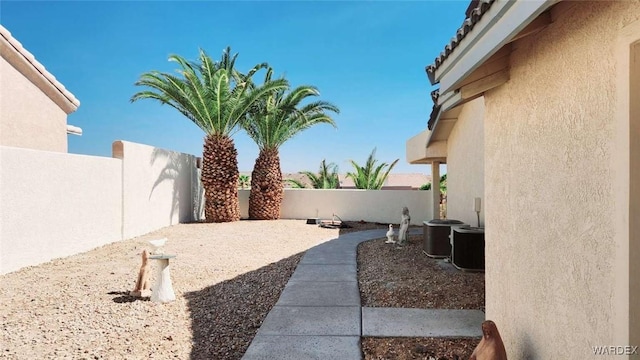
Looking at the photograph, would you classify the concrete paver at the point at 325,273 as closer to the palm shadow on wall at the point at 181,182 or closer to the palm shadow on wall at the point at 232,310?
the palm shadow on wall at the point at 232,310

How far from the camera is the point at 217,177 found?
635 inches

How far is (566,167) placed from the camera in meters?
2.48

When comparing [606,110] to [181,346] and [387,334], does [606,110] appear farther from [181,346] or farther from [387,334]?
[181,346]

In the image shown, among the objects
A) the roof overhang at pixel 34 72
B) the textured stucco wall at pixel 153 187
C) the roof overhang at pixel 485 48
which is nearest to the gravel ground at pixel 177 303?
the textured stucco wall at pixel 153 187

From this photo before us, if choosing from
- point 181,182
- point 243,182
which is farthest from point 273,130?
point 243,182

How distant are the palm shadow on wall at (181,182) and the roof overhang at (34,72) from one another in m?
3.64

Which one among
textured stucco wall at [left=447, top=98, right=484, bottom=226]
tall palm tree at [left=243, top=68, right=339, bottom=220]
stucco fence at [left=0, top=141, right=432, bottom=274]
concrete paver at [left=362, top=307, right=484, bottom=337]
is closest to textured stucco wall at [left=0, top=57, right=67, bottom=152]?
stucco fence at [left=0, top=141, right=432, bottom=274]

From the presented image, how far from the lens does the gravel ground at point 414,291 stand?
3.83 metres

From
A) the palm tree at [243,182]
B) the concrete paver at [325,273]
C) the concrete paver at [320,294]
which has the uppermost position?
the palm tree at [243,182]

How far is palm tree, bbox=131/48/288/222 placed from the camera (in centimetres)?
1470

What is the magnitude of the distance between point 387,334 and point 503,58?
3167mm

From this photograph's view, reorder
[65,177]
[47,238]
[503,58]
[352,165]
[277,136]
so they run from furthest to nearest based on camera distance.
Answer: [352,165] → [277,136] → [65,177] → [47,238] → [503,58]

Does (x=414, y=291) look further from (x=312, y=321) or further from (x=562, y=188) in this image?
(x=562, y=188)

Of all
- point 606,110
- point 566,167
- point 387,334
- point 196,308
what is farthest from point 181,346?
point 606,110
